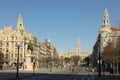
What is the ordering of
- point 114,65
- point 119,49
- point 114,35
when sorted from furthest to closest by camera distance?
point 114,35 < point 114,65 < point 119,49

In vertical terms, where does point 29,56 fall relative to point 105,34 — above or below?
below

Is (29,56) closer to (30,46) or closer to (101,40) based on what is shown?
Answer: (30,46)

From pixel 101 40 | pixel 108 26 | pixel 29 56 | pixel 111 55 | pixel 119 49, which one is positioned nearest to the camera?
pixel 119 49

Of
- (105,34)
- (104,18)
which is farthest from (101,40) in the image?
(104,18)

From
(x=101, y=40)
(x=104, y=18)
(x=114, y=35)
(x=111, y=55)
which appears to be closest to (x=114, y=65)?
(x=111, y=55)

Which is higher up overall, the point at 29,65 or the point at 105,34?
the point at 105,34

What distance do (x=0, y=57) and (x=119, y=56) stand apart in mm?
106775

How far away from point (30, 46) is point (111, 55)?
178 ft

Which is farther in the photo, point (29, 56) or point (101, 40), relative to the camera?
point (101, 40)

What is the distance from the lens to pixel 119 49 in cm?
7831

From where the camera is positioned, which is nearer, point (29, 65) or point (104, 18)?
point (29, 65)

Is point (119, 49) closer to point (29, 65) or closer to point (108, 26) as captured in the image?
point (29, 65)

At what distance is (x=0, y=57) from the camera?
184 metres

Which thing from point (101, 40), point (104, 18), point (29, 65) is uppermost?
point (104, 18)
